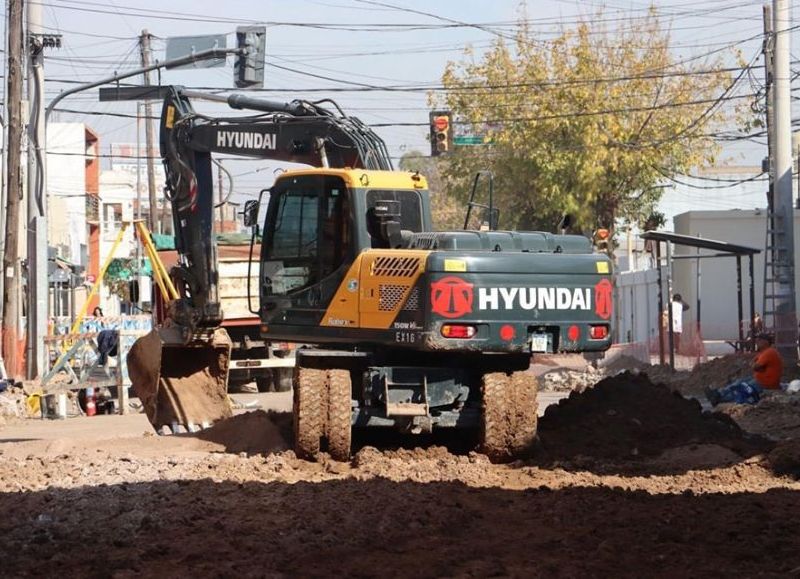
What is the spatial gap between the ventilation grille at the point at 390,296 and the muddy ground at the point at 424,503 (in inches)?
59.9

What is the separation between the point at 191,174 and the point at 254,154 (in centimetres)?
92

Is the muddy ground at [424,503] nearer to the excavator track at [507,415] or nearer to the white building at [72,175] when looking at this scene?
the excavator track at [507,415]

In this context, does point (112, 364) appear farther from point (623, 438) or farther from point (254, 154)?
point (623, 438)

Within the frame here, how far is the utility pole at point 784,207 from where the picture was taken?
2855 cm

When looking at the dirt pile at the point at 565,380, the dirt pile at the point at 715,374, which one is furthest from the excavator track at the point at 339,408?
the dirt pile at the point at 565,380

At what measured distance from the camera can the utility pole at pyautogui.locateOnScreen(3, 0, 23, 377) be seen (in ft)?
94.9

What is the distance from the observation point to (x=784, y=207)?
2905 cm

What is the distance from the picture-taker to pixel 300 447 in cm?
1409

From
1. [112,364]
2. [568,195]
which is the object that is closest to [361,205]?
[112,364]

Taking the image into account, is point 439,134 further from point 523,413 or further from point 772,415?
point 523,413

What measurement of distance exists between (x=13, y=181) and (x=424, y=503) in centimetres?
1964

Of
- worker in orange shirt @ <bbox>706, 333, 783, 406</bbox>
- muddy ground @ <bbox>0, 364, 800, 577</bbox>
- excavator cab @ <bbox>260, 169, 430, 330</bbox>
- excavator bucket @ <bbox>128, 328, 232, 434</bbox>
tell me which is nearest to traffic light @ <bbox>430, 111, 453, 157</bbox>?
worker in orange shirt @ <bbox>706, 333, 783, 406</bbox>

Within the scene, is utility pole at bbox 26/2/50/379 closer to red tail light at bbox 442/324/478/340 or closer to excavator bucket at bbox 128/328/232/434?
excavator bucket at bbox 128/328/232/434

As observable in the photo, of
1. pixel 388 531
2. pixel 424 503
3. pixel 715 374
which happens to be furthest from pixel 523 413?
pixel 715 374
